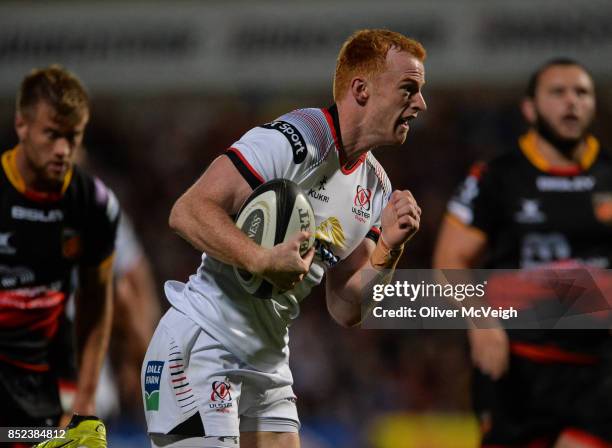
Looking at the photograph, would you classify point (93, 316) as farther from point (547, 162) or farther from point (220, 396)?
point (547, 162)

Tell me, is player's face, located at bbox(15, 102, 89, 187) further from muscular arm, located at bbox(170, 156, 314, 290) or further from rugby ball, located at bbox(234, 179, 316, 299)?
rugby ball, located at bbox(234, 179, 316, 299)

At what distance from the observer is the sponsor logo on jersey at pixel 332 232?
12.2ft

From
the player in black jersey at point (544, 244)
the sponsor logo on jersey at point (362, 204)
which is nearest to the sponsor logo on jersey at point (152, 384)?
the sponsor logo on jersey at point (362, 204)

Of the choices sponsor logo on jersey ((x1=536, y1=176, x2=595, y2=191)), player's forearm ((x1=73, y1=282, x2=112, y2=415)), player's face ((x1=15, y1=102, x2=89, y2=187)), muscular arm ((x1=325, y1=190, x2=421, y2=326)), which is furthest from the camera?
sponsor logo on jersey ((x1=536, y1=176, x2=595, y2=191))

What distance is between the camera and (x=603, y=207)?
18.5ft

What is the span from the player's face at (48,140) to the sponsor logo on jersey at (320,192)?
5.19 ft

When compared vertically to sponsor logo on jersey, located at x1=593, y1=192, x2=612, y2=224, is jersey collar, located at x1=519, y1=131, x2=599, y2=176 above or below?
above

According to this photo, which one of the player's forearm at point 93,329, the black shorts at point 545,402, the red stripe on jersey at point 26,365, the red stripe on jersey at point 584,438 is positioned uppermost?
the player's forearm at point 93,329

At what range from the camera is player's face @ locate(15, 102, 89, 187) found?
479 centimetres

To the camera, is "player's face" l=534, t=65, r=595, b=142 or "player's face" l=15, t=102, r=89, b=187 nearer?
"player's face" l=15, t=102, r=89, b=187

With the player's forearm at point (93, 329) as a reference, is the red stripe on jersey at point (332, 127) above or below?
above

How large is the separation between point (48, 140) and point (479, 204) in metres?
2.38

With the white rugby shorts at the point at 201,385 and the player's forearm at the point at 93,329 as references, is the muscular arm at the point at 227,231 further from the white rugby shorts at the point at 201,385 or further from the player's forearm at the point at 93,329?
the player's forearm at the point at 93,329

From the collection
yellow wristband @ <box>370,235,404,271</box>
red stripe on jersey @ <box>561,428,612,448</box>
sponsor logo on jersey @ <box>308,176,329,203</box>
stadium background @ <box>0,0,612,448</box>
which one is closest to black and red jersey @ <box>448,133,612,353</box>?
red stripe on jersey @ <box>561,428,612,448</box>
